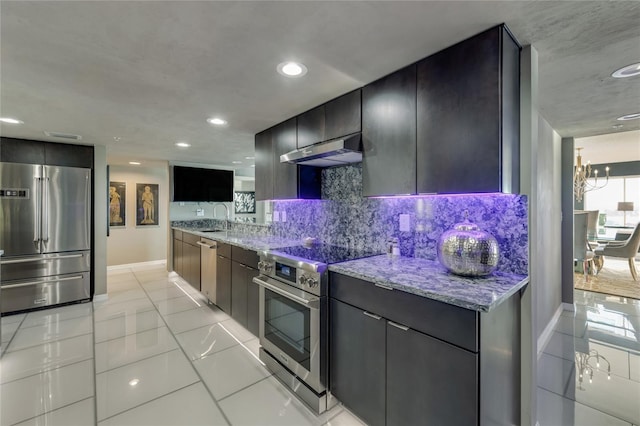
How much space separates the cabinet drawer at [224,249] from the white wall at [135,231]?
322cm

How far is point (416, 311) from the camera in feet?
4.43

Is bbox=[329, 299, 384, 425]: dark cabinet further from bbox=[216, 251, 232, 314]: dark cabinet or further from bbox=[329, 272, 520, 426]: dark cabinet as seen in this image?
bbox=[216, 251, 232, 314]: dark cabinet

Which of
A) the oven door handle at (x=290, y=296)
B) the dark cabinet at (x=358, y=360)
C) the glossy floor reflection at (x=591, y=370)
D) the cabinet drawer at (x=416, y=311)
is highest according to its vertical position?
the cabinet drawer at (x=416, y=311)

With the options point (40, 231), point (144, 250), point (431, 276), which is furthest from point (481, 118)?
point (144, 250)

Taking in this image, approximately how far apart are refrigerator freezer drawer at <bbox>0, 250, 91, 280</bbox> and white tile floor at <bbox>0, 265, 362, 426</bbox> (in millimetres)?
523

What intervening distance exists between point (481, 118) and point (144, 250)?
699 centimetres

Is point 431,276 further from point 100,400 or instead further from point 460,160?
point 100,400

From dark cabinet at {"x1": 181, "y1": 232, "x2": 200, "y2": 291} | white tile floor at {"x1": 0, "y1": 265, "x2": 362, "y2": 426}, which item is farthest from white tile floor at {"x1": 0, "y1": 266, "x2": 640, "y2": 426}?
dark cabinet at {"x1": 181, "y1": 232, "x2": 200, "y2": 291}

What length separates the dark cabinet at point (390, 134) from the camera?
5.73 feet

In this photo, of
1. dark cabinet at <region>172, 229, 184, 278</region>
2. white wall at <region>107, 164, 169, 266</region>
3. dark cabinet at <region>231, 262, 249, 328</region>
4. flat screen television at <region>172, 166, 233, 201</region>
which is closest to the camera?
dark cabinet at <region>231, 262, 249, 328</region>

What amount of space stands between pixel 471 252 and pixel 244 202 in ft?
15.0

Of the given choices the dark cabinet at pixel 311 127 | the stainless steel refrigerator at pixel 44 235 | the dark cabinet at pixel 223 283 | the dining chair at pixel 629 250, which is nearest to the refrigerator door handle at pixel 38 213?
the stainless steel refrigerator at pixel 44 235

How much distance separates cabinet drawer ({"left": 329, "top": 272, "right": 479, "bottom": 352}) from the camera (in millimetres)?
1181

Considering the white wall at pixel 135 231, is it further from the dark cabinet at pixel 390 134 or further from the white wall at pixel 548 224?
the white wall at pixel 548 224
